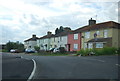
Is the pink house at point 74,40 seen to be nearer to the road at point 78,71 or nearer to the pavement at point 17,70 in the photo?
the pavement at point 17,70

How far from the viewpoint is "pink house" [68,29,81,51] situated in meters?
Answer: 57.5

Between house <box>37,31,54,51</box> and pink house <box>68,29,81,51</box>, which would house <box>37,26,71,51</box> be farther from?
pink house <box>68,29,81,51</box>

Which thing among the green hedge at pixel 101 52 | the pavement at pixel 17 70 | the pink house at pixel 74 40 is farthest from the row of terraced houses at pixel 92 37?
the pavement at pixel 17 70

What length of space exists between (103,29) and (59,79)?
38338mm

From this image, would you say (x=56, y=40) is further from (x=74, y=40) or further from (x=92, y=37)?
(x=92, y=37)

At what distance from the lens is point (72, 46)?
6147 centimetres

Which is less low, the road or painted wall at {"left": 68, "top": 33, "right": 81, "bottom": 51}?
painted wall at {"left": 68, "top": 33, "right": 81, "bottom": 51}

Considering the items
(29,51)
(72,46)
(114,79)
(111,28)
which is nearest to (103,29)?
(111,28)

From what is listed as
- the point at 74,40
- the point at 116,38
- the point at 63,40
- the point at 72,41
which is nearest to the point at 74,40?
the point at 74,40

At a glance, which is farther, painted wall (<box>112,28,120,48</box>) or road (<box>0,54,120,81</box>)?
painted wall (<box>112,28,120,48</box>)

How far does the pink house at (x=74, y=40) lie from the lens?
57487 millimetres

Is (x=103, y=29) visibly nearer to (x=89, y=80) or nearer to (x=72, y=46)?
(x=72, y=46)

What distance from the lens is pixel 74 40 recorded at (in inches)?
2361

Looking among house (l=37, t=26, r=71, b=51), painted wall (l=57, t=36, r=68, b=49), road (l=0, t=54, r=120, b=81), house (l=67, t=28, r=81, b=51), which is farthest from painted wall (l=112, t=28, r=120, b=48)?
road (l=0, t=54, r=120, b=81)
